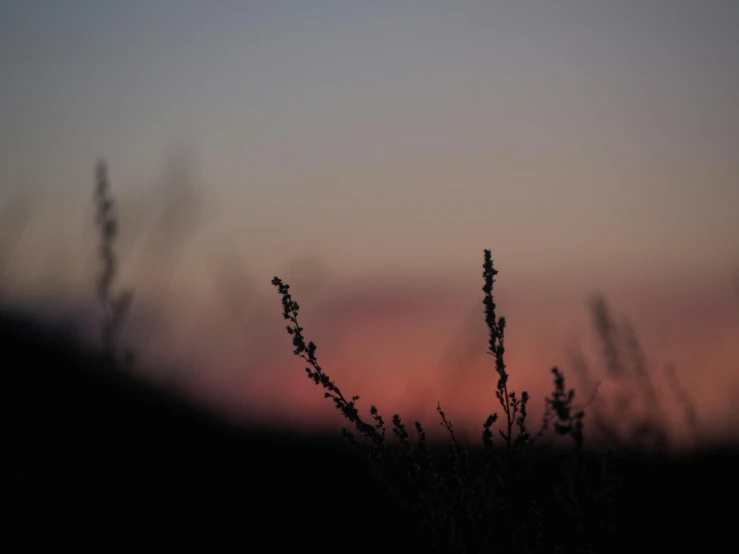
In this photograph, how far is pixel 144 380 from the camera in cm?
780

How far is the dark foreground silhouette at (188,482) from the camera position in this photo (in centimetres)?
633

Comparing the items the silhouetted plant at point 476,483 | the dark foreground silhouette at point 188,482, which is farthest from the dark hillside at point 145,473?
the silhouetted plant at point 476,483

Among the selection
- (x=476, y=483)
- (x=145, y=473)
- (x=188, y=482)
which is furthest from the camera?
(x=188, y=482)

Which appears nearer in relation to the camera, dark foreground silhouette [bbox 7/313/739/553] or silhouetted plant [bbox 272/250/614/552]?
silhouetted plant [bbox 272/250/614/552]

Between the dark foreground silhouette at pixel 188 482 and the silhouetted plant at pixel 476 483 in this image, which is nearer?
the silhouetted plant at pixel 476 483

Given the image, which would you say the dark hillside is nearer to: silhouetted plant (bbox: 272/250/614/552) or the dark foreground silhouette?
the dark foreground silhouette

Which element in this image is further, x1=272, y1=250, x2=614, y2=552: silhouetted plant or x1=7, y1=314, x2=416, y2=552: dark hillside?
x1=7, y1=314, x2=416, y2=552: dark hillside

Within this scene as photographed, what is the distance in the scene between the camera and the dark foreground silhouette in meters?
6.33

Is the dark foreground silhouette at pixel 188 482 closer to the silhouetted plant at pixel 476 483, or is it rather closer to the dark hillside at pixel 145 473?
the dark hillside at pixel 145 473

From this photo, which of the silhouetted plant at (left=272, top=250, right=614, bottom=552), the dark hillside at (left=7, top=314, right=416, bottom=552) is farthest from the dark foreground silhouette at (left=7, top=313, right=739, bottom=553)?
the silhouetted plant at (left=272, top=250, right=614, bottom=552)

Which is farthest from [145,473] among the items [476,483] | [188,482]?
[476,483]

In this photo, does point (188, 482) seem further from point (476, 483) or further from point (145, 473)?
point (476, 483)

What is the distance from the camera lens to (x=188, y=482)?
780 cm

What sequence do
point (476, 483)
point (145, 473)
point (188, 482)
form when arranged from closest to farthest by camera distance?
point (476, 483) < point (145, 473) < point (188, 482)
